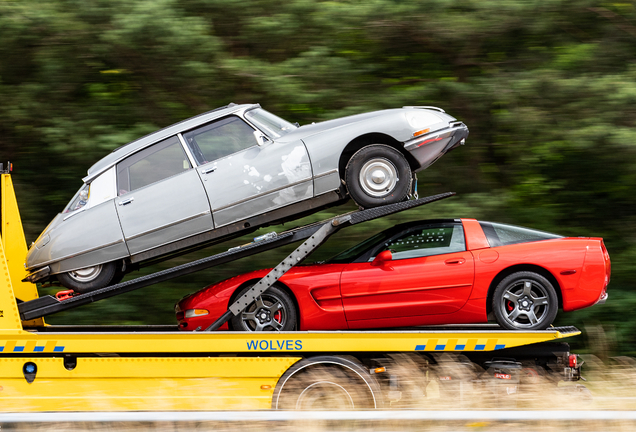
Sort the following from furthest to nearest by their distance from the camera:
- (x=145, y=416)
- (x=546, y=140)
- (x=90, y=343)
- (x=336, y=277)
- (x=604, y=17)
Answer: (x=604, y=17) → (x=546, y=140) → (x=336, y=277) → (x=90, y=343) → (x=145, y=416)

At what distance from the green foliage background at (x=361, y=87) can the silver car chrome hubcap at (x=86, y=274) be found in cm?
311

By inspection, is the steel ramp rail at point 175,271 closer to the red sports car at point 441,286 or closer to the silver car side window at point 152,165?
the red sports car at point 441,286

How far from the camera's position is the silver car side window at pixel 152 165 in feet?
18.2

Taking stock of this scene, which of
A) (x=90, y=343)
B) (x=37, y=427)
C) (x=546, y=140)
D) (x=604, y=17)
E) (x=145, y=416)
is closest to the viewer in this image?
(x=145, y=416)

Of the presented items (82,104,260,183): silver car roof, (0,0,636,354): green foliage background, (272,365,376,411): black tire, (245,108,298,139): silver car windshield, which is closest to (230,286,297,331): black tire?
(272,365,376,411): black tire

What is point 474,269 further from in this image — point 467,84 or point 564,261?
point 467,84

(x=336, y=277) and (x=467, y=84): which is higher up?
(x=467, y=84)

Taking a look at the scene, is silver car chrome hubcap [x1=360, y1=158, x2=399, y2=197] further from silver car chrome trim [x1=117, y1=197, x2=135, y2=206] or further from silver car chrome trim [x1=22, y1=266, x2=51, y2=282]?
silver car chrome trim [x1=22, y1=266, x2=51, y2=282]

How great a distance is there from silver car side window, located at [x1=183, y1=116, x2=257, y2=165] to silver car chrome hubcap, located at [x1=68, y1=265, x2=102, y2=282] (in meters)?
1.37

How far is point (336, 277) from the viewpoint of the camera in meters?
5.48

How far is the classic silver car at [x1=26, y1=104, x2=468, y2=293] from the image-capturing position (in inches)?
213

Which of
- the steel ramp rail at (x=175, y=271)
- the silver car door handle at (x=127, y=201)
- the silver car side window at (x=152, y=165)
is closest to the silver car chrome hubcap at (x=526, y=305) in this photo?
the steel ramp rail at (x=175, y=271)

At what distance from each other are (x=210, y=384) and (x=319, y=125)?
2500 mm

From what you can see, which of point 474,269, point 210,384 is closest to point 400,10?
point 474,269
